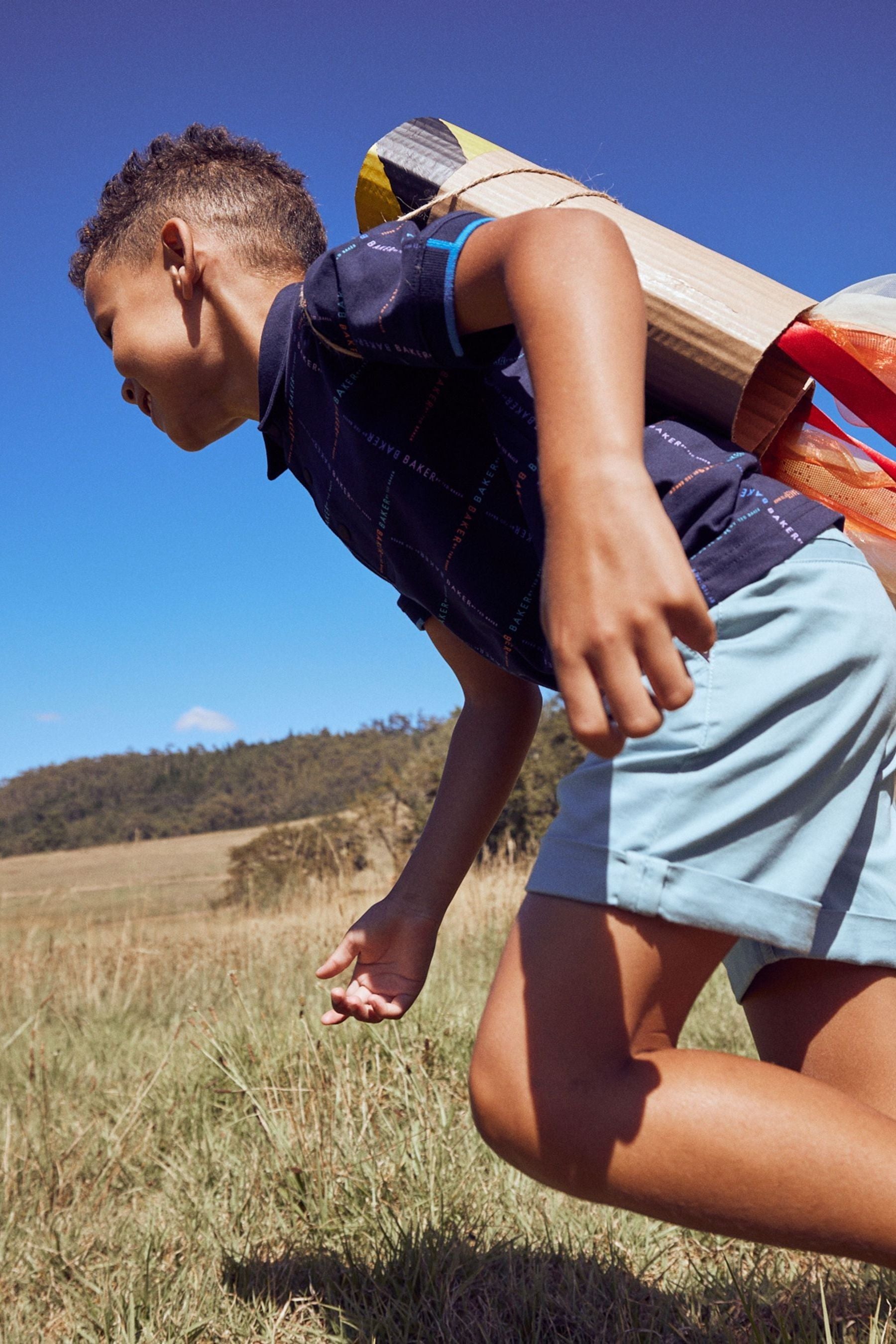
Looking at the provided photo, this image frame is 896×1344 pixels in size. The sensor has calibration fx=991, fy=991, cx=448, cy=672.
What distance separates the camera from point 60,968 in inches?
237

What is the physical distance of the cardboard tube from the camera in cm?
122

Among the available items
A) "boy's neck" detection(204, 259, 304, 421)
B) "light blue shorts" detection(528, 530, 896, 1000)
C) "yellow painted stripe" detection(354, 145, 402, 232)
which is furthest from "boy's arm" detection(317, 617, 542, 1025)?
"yellow painted stripe" detection(354, 145, 402, 232)

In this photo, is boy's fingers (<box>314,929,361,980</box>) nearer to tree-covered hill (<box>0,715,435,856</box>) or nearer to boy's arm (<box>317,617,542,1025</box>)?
boy's arm (<box>317,617,542,1025</box>)

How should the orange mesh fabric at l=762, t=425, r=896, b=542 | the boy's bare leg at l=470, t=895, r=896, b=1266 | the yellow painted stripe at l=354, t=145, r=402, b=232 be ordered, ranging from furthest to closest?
1. the yellow painted stripe at l=354, t=145, r=402, b=232
2. the orange mesh fabric at l=762, t=425, r=896, b=542
3. the boy's bare leg at l=470, t=895, r=896, b=1266

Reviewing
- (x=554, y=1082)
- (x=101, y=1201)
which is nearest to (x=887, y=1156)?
(x=554, y=1082)

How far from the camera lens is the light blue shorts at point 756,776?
99 cm

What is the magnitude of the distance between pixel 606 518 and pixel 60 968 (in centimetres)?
607

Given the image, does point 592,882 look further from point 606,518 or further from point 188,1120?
point 188,1120

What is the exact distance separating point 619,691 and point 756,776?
0.33 metres

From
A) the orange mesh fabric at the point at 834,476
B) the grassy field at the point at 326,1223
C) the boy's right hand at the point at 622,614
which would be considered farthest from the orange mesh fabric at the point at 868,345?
the grassy field at the point at 326,1223

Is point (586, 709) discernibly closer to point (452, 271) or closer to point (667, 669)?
point (667, 669)

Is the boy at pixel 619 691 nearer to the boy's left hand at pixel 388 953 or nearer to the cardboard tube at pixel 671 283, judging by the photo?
the boy's left hand at pixel 388 953

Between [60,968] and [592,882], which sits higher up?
[592,882]

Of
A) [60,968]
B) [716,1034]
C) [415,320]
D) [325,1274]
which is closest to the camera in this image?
[415,320]
